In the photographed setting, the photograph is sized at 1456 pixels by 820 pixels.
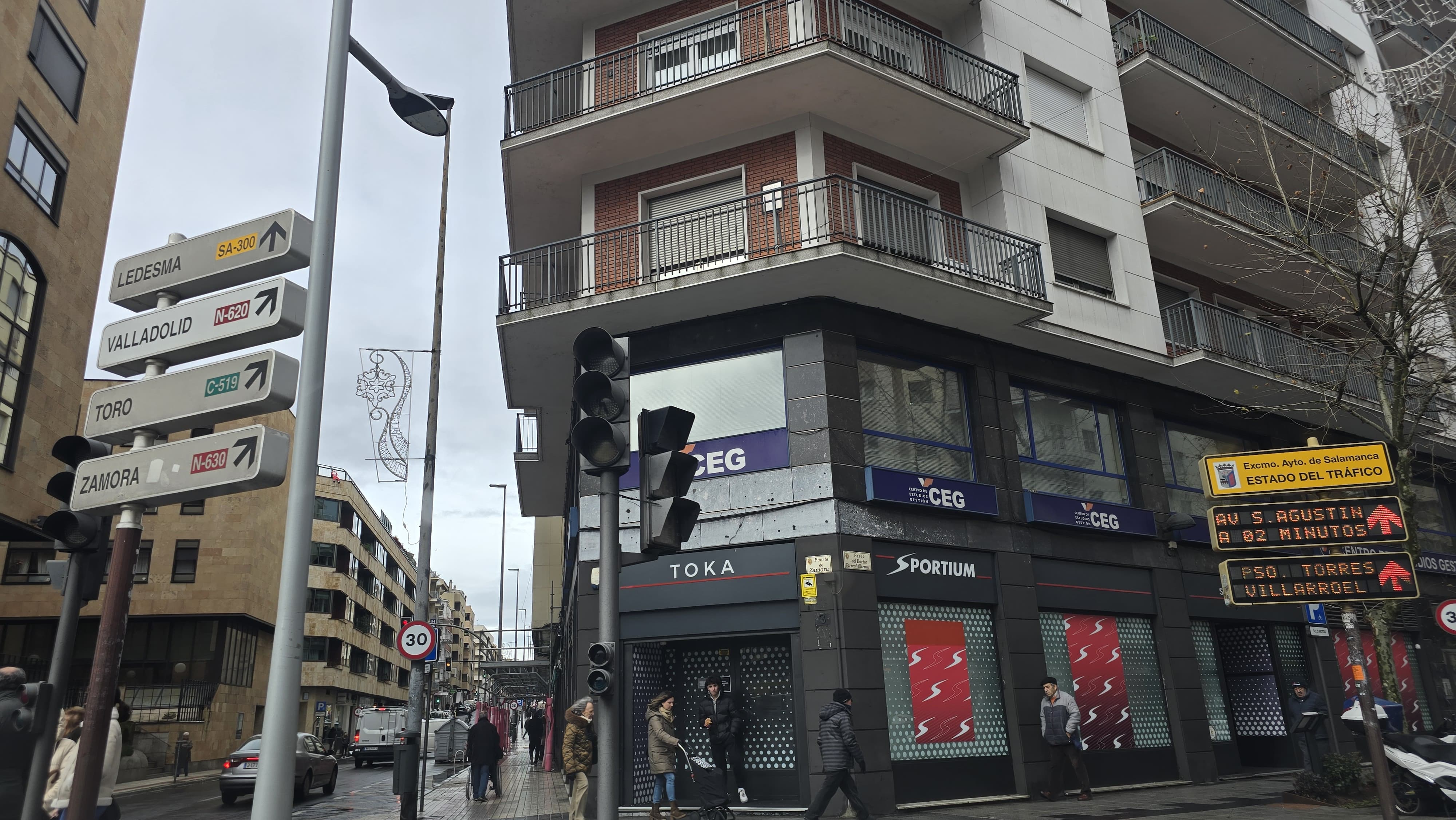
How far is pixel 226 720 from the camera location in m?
38.7

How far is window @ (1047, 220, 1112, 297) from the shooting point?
16938 millimetres

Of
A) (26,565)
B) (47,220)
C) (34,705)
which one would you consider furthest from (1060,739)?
(26,565)

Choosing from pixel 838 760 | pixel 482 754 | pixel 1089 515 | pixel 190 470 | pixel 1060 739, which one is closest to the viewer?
pixel 190 470

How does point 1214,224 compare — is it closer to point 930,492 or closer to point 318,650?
point 930,492

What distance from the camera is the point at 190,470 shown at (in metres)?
5.32

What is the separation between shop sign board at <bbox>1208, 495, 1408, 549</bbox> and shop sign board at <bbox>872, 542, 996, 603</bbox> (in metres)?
4.48

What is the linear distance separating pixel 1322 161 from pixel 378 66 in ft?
70.5

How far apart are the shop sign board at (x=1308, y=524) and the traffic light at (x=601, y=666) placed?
7.04m

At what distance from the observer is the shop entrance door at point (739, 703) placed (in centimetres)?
1258

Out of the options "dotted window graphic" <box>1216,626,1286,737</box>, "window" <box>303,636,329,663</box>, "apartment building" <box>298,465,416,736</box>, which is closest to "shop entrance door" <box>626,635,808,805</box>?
"dotted window graphic" <box>1216,626,1286,737</box>

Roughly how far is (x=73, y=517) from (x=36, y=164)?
61.9 feet

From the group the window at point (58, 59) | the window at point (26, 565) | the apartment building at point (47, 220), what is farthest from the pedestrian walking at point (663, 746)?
the window at point (26, 565)

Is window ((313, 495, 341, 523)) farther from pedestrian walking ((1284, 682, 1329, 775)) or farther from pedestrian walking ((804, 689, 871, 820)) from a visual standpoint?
pedestrian walking ((1284, 682, 1329, 775))

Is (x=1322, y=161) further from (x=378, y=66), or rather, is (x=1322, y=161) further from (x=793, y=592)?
(x=378, y=66)
